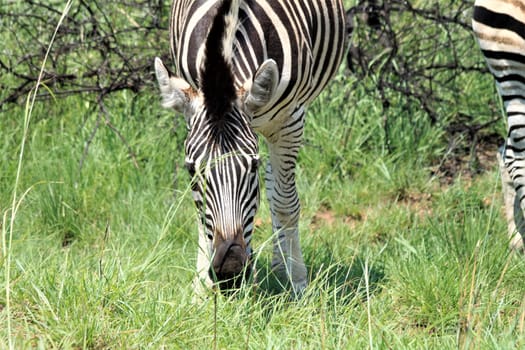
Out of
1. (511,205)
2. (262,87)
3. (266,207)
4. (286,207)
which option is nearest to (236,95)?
(262,87)

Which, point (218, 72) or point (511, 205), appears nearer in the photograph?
point (218, 72)

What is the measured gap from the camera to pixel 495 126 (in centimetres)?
754

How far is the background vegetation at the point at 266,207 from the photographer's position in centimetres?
391

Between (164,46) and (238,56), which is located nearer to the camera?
(238,56)

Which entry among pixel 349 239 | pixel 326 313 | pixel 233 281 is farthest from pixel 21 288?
pixel 349 239

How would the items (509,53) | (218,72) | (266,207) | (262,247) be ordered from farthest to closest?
(266,207) → (509,53) → (218,72) → (262,247)

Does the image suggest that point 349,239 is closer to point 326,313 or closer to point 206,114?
point 326,313

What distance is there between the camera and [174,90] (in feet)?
13.5

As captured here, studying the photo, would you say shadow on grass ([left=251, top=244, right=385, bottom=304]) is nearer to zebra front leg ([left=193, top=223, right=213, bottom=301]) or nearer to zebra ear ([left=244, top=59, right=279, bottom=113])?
zebra front leg ([left=193, top=223, right=213, bottom=301])

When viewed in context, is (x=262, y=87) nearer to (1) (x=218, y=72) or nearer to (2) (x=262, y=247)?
(1) (x=218, y=72)

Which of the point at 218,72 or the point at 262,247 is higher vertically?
the point at 218,72

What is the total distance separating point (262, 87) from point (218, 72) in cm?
26

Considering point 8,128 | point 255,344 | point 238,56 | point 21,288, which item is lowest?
point 255,344

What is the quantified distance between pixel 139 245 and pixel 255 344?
2.01 meters
